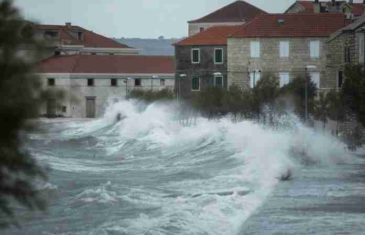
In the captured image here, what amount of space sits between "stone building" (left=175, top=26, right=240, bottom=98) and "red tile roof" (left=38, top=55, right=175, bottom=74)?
15.1 m

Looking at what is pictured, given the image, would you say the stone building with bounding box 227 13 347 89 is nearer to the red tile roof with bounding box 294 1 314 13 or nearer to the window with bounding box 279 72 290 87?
the window with bounding box 279 72 290 87

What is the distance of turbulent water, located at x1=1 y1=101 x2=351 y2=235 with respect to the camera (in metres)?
21.6

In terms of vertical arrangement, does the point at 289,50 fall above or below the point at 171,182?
above

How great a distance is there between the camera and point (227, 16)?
98875mm

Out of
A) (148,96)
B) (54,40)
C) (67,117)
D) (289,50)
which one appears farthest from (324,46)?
(54,40)

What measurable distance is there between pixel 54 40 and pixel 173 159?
3524cm

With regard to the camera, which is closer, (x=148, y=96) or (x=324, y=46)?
(x=324, y=46)

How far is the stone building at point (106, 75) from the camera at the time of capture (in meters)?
84.5

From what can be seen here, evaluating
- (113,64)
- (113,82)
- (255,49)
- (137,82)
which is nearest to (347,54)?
(255,49)

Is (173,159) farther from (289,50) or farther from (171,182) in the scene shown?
(289,50)

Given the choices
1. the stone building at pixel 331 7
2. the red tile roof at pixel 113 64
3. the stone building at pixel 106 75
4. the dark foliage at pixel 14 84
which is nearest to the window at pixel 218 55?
the stone building at pixel 331 7

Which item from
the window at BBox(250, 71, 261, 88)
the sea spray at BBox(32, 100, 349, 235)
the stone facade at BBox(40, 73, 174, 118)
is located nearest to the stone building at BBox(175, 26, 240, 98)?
the sea spray at BBox(32, 100, 349, 235)

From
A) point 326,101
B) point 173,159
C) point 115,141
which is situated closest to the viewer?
point 173,159

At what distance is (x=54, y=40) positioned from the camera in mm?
7055
